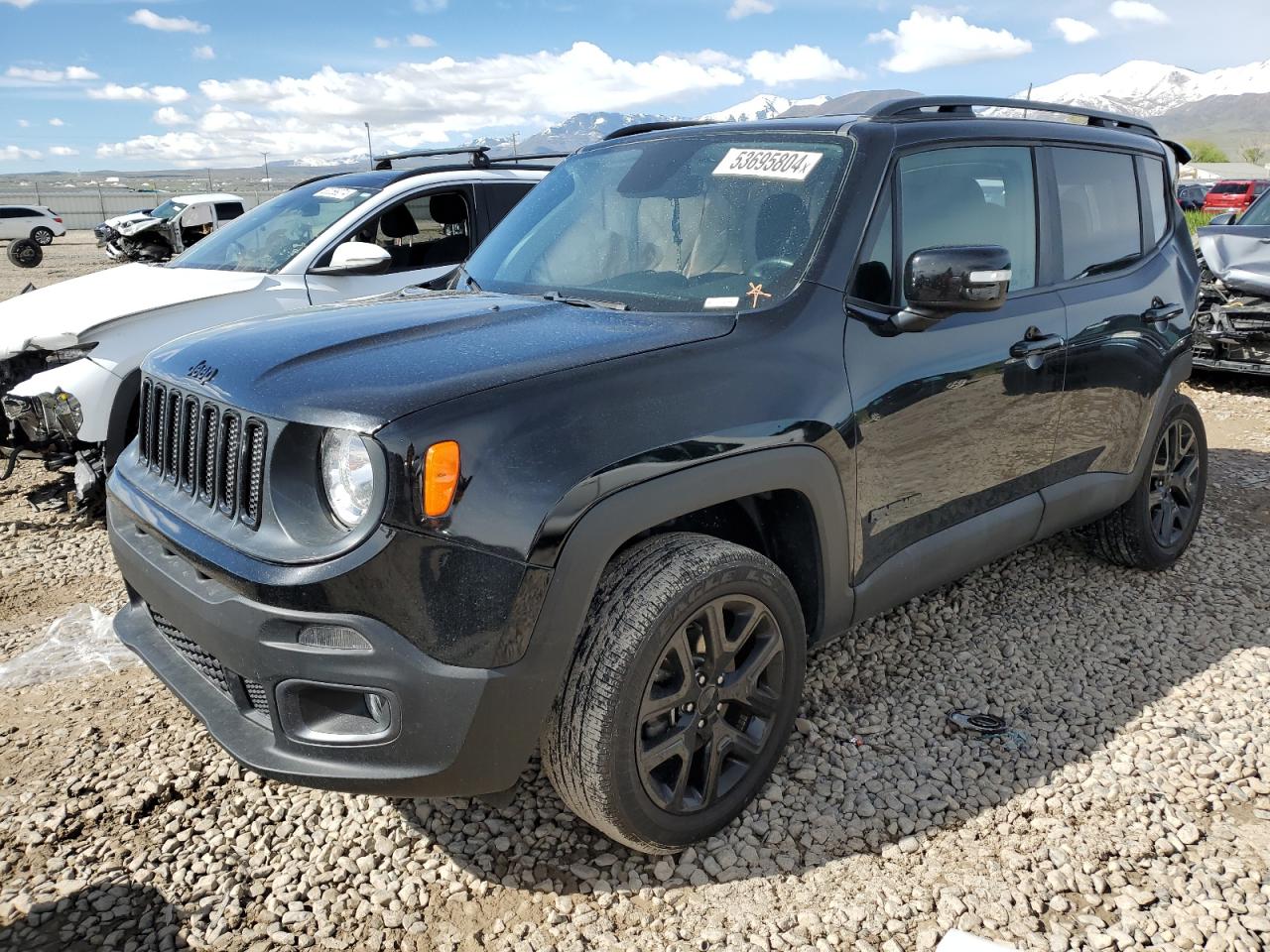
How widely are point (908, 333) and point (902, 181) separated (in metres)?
0.50

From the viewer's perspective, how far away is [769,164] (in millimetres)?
3102

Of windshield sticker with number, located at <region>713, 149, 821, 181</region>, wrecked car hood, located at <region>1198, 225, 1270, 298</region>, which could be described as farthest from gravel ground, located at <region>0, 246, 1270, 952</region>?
wrecked car hood, located at <region>1198, 225, 1270, 298</region>

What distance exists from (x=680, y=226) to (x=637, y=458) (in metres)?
1.17

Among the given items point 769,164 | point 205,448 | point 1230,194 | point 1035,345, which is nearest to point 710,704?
point 205,448

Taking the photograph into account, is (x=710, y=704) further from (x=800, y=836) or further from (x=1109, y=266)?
(x=1109, y=266)

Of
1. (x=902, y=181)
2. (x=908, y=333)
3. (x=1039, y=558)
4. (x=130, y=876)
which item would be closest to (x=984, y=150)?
(x=902, y=181)

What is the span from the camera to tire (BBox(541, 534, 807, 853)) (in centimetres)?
233


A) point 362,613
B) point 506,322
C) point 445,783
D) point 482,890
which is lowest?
point 482,890

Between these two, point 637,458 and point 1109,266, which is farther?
point 1109,266

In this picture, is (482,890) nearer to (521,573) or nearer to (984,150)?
(521,573)

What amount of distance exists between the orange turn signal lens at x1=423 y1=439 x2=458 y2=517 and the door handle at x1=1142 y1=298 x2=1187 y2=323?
3.16m

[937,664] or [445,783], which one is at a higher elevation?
[445,783]

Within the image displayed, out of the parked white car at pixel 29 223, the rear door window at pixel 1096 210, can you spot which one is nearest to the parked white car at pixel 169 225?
the parked white car at pixel 29 223

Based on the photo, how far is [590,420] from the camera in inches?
88.8
